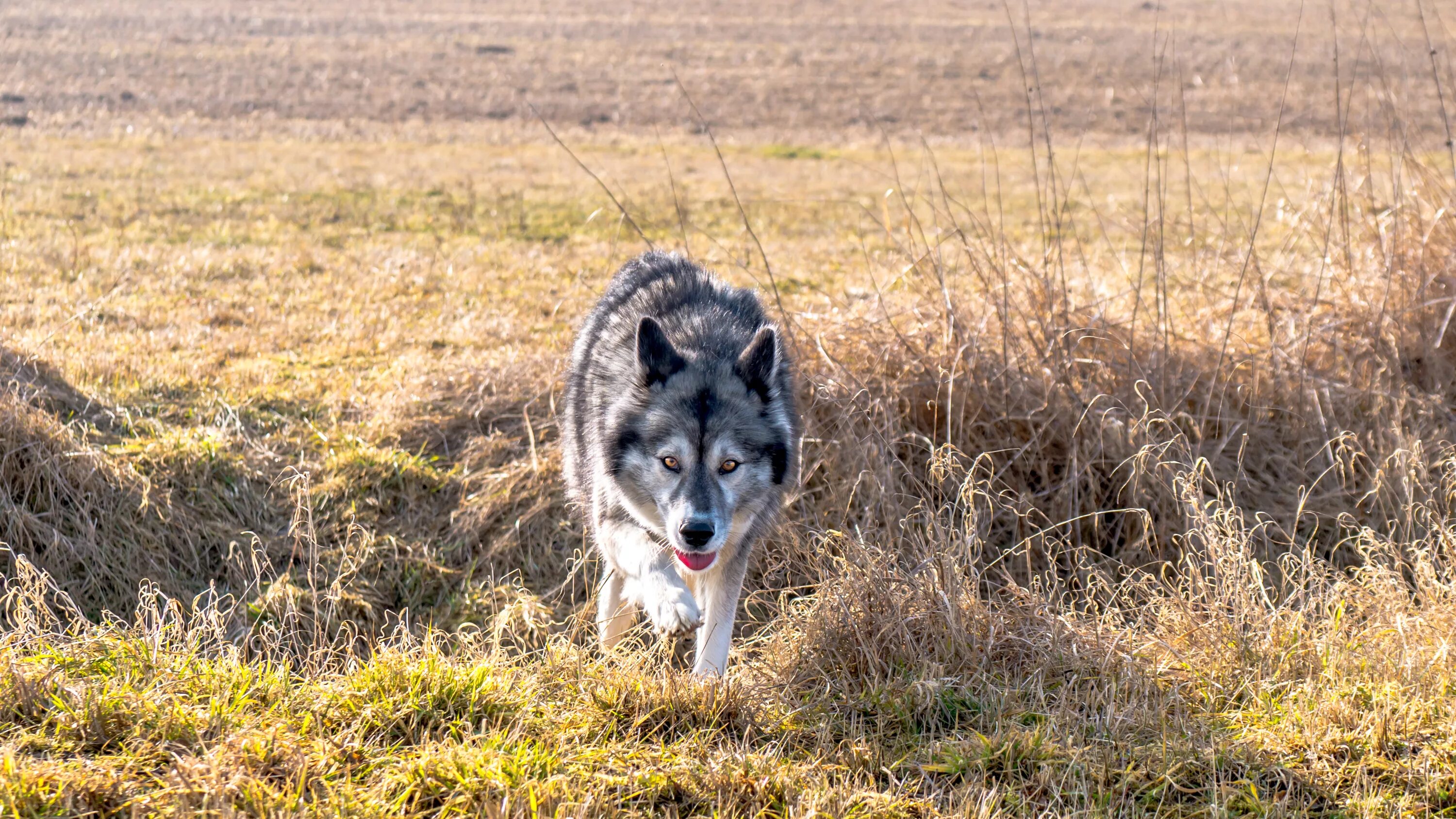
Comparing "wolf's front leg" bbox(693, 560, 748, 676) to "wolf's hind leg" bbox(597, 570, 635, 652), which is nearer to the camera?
"wolf's front leg" bbox(693, 560, 748, 676)

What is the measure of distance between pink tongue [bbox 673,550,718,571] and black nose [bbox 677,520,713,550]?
0.07 metres

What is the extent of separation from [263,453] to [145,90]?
21112 millimetres

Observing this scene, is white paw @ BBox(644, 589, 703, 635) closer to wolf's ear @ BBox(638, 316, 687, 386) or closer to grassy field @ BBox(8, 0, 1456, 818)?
grassy field @ BBox(8, 0, 1456, 818)

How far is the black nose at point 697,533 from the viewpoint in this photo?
3.84 m

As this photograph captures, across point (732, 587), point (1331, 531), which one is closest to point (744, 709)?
point (732, 587)

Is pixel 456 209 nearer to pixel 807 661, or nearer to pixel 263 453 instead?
pixel 263 453

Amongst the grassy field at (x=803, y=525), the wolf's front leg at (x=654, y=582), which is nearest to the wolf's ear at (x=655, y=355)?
the wolf's front leg at (x=654, y=582)

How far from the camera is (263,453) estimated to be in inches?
235

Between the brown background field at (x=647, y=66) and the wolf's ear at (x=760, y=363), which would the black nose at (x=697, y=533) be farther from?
the brown background field at (x=647, y=66)

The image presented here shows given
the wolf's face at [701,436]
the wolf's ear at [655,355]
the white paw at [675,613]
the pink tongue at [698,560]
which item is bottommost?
the white paw at [675,613]

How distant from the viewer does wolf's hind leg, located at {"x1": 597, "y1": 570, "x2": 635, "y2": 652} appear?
4.71 m

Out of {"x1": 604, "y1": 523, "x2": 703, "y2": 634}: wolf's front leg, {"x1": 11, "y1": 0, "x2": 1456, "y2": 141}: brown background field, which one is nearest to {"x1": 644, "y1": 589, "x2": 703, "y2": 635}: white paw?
{"x1": 604, "y1": 523, "x2": 703, "y2": 634}: wolf's front leg

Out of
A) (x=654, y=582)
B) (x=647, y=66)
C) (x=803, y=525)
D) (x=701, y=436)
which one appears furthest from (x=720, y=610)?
(x=647, y=66)

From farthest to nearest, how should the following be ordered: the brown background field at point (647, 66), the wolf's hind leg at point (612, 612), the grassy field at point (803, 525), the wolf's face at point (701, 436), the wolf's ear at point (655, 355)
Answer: the brown background field at point (647, 66)
the wolf's hind leg at point (612, 612)
the wolf's ear at point (655, 355)
the wolf's face at point (701, 436)
the grassy field at point (803, 525)
